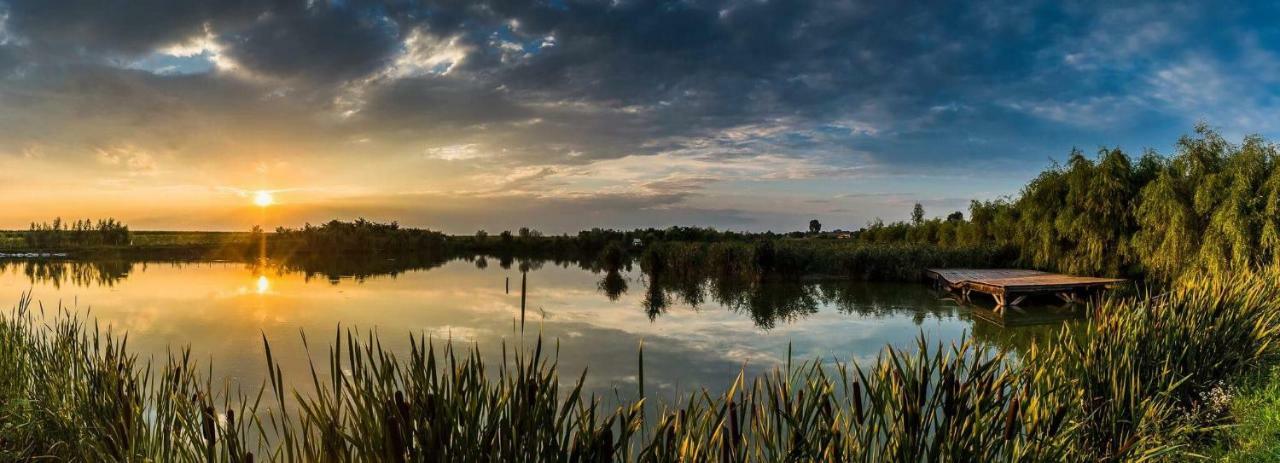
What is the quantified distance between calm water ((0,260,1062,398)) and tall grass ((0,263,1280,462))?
1032 mm

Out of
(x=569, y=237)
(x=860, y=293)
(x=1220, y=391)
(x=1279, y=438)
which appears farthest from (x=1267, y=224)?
(x=569, y=237)

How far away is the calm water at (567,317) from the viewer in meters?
9.76

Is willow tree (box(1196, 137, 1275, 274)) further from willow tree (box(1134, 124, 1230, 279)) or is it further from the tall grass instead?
the tall grass

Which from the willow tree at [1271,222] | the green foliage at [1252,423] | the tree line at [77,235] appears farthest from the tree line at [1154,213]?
the tree line at [77,235]

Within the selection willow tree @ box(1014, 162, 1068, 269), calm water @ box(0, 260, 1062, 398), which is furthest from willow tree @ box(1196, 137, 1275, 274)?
willow tree @ box(1014, 162, 1068, 269)

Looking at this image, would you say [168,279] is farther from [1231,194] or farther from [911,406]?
[1231,194]

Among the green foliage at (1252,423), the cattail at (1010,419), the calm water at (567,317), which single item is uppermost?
the cattail at (1010,419)

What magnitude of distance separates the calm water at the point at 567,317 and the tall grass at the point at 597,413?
1032 millimetres

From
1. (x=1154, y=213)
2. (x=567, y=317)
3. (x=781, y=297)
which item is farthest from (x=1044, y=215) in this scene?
(x=567, y=317)

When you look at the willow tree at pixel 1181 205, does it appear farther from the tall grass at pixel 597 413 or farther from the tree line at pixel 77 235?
the tree line at pixel 77 235

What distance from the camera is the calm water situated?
976 cm

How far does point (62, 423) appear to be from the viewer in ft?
13.1

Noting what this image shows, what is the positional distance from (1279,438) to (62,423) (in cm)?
856

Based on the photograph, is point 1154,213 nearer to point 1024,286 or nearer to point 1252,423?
point 1024,286
